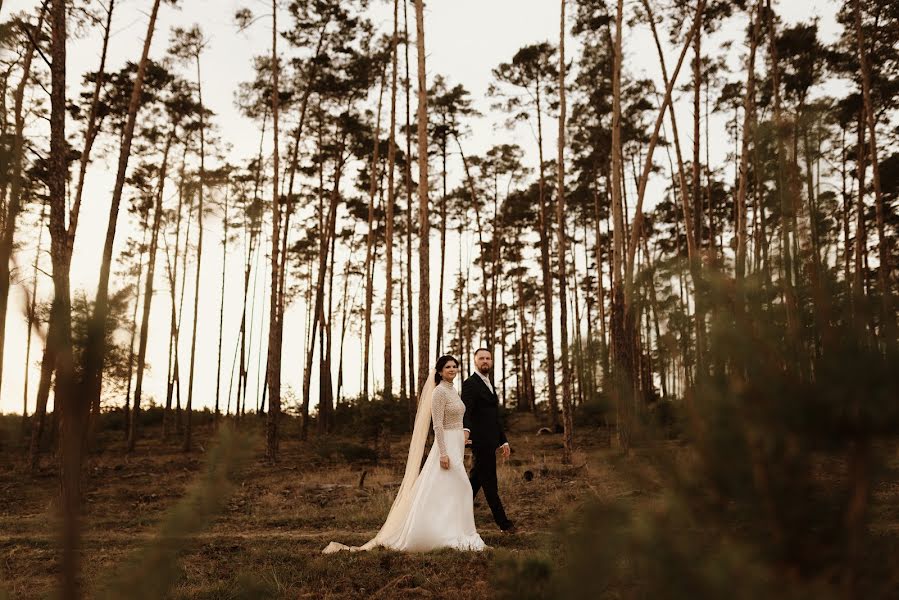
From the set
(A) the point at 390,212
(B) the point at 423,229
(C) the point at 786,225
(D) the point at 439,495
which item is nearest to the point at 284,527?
(D) the point at 439,495

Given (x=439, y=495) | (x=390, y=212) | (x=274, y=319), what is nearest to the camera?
(x=439, y=495)


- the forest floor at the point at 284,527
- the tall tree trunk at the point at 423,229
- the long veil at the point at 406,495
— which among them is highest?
the tall tree trunk at the point at 423,229

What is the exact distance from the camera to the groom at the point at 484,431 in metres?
6.98

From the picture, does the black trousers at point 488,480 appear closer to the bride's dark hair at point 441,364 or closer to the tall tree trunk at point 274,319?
the bride's dark hair at point 441,364

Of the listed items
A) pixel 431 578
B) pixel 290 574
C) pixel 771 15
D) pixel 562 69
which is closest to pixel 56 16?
pixel 290 574

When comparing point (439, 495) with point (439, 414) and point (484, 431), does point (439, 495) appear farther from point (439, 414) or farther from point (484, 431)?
point (484, 431)

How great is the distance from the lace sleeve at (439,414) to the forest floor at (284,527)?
43.0 inches

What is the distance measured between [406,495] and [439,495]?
45cm

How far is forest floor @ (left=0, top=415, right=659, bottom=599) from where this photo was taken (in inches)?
46.9

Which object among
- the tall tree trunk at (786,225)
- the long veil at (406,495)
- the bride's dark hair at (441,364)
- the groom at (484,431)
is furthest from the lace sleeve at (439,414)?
the tall tree trunk at (786,225)

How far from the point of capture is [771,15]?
16.8 meters

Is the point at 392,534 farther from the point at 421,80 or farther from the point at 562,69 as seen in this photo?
the point at 562,69

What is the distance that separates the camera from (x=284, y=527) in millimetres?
8477

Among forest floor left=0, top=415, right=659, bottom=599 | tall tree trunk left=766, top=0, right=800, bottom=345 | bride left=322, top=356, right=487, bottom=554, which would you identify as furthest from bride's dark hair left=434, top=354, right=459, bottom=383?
tall tree trunk left=766, top=0, right=800, bottom=345
